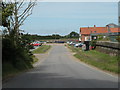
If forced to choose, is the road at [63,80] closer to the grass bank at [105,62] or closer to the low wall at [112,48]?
the grass bank at [105,62]

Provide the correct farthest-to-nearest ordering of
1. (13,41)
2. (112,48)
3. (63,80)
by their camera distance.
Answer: (112,48) → (13,41) → (63,80)

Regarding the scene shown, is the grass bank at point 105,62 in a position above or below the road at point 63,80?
below

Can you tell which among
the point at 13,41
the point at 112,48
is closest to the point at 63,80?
the point at 13,41

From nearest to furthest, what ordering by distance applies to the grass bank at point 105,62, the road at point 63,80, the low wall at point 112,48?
the road at point 63,80, the grass bank at point 105,62, the low wall at point 112,48

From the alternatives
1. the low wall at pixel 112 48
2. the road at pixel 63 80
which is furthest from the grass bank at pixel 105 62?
the road at pixel 63 80

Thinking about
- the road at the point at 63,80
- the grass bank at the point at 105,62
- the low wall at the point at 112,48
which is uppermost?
the low wall at the point at 112,48

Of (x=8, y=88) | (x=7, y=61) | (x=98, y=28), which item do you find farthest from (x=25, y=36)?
(x=98, y=28)

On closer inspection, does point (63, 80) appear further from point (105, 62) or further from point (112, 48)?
point (112, 48)

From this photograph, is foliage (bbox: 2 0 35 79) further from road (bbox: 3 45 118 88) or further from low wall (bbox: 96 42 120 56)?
low wall (bbox: 96 42 120 56)

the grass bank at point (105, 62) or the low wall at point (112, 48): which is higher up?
the low wall at point (112, 48)

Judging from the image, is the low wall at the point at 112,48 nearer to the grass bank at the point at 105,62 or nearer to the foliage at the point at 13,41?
the grass bank at the point at 105,62

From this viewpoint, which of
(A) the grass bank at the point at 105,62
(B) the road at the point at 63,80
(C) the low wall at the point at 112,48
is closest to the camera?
(B) the road at the point at 63,80

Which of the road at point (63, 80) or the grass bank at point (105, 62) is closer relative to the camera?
the road at point (63, 80)

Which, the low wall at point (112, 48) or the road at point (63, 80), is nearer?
the road at point (63, 80)
